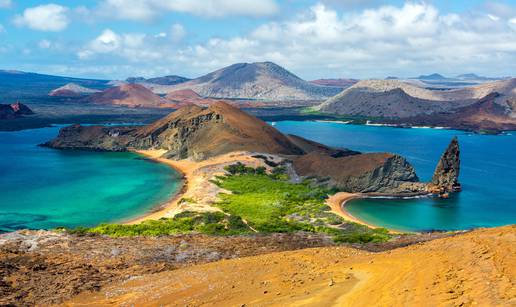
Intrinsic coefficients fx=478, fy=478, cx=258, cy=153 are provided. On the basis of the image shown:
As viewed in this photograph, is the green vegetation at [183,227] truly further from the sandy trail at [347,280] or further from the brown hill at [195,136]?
the brown hill at [195,136]

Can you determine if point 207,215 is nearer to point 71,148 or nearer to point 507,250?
point 507,250

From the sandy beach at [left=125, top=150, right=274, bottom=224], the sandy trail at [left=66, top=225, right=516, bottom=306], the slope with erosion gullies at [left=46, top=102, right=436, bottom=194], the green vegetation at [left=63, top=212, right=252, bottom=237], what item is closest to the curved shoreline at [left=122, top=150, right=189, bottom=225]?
the sandy beach at [left=125, top=150, right=274, bottom=224]

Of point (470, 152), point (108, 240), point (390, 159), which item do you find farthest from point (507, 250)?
point (470, 152)

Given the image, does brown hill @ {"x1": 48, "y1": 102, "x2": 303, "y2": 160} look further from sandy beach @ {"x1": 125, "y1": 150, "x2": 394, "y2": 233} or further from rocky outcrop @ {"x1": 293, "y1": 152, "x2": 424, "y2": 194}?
rocky outcrop @ {"x1": 293, "y1": 152, "x2": 424, "y2": 194}

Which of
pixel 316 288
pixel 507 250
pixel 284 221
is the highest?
pixel 507 250

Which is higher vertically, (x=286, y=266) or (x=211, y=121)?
(x=211, y=121)

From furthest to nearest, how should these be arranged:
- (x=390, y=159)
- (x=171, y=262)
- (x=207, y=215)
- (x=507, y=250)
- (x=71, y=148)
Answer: (x=71, y=148) < (x=390, y=159) < (x=207, y=215) < (x=171, y=262) < (x=507, y=250)

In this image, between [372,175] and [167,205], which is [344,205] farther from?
[167,205]

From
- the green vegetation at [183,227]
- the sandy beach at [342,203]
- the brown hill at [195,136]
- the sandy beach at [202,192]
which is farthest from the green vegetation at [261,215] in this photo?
the brown hill at [195,136]
